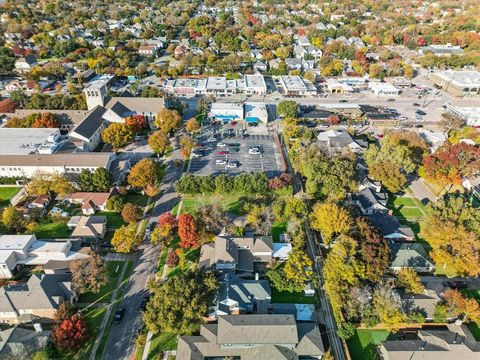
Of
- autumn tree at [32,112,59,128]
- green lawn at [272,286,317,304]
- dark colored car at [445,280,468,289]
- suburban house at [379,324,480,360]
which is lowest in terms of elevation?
dark colored car at [445,280,468,289]

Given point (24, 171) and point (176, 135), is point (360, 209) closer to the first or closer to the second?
point (176, 135)

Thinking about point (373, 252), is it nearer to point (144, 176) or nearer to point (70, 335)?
point (70, 335)

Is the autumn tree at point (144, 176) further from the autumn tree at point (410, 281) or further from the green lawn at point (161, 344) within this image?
the autumn tree at point (410, 281)

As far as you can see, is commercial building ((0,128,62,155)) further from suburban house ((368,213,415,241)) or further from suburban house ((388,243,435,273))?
suburban house ((388,243,435,273))

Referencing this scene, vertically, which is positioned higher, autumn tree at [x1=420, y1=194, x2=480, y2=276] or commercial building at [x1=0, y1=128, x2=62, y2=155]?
commercial building at [x1=0, y1=128, x2=62, y2=155]

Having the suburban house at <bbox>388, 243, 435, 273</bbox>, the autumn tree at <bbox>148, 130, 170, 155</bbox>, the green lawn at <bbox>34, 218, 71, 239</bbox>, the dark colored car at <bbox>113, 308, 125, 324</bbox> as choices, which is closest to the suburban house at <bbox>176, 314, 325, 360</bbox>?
the dark colored car at <bbox>113, 308, 125, 324</bbox>

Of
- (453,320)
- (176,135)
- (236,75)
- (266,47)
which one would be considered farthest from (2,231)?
(266,47)
